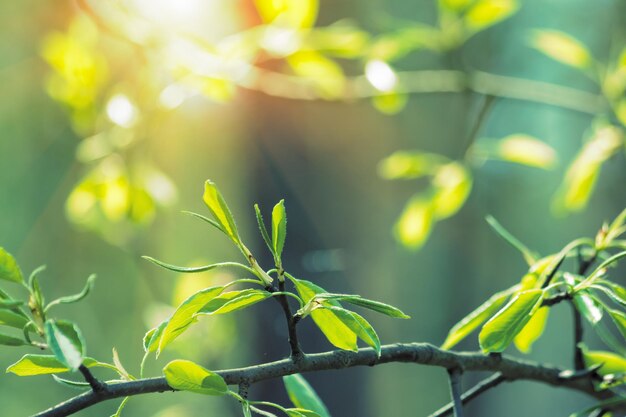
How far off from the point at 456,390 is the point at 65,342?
4.3 inches

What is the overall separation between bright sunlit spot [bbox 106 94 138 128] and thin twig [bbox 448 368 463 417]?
374 millimetres

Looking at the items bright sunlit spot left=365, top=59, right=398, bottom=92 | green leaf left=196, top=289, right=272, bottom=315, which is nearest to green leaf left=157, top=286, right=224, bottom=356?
green leaf left=196, top=289, right=272, bottom=315

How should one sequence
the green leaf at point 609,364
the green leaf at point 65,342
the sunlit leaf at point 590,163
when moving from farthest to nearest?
1. the sunlit leaf at point 590,163
2. the green leaf at point 609,364
3. the green leaf at point 65,342

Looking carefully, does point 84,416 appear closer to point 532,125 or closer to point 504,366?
point 504,366

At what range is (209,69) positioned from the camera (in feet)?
1.55

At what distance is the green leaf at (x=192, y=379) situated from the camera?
0.15 metres

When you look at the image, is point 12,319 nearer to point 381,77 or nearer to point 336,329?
point 336,329

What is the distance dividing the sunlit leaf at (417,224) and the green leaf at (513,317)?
10.5 inches

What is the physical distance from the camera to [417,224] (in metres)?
0.48

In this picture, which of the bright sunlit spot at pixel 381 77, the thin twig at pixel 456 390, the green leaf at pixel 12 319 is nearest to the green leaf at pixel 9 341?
the green leaf at pixel 12 319

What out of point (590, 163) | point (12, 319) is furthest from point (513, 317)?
point (590, 163)

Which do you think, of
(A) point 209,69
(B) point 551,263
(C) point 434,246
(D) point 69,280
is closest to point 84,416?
(D) point 69,280

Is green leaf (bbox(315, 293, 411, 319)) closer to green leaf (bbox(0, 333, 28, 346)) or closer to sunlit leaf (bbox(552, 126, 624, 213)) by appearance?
green leaf (bbox(0, 333, 28, 346))

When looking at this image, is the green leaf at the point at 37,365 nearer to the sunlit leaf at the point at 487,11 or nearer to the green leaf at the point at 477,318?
the green leaf at the point at 477,318
